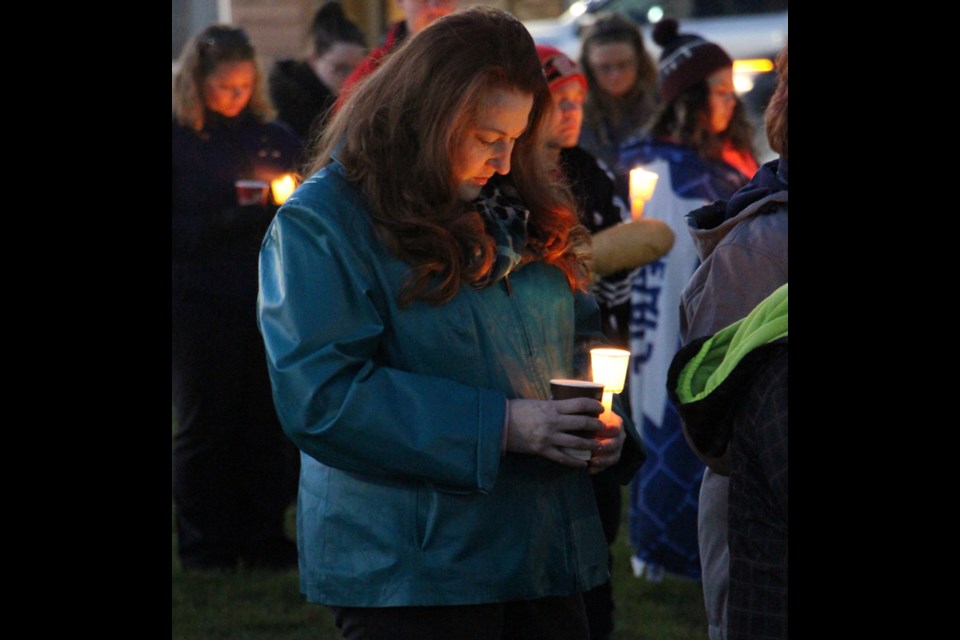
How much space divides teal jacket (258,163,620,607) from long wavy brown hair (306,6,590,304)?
42mm

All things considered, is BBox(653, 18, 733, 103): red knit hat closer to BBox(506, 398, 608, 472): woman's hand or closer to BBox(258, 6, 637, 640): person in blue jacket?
BBox(258, 6, 637, 640): person in blue jacket

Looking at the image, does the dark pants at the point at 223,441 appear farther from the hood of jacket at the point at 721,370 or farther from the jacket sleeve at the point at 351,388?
the hood of jacket at the point at 721,370

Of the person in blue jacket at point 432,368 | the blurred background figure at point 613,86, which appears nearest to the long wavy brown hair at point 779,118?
the person in blue jacket at point 432,368

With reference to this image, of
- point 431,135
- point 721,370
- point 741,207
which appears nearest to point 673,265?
point 741,207

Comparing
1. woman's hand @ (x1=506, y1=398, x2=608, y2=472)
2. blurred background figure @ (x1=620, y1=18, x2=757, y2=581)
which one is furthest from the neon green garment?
blurred background figure @ (x1=620, y1=18, x2=757, y2=581)

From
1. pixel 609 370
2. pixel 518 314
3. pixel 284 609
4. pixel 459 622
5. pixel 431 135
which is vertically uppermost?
pixel 431 135

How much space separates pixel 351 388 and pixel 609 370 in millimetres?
530

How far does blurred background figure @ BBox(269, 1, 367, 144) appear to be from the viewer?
6.60m

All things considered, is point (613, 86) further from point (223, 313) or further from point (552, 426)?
point (552, 426)

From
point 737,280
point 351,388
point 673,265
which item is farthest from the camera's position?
point 673,265

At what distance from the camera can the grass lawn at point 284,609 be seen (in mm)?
5379

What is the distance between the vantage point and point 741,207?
318 centimetres
